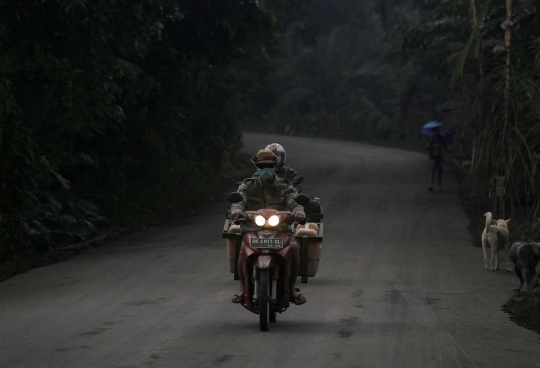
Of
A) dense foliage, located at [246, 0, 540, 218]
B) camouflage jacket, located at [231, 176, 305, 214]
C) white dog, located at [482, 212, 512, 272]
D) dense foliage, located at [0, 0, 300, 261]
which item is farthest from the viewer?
dense foliage, located at [246, 0, 540, 218]

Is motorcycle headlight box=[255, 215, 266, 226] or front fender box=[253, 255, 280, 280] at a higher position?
motorcycle headlight box=[255, 215, 266, 226]

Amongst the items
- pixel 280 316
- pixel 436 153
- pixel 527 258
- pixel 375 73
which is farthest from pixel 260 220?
pixel 375 73

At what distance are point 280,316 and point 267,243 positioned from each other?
5.01ft

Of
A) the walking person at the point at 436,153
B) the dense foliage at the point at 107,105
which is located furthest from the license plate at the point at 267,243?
the walking person at the point at 436,153

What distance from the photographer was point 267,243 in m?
9.84

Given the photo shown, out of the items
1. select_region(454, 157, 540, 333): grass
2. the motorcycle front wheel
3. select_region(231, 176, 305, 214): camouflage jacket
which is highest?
select_region(231, 176, 305, 214): camouflage jacket

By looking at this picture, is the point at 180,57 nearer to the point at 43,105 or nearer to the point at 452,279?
the point at 43,105

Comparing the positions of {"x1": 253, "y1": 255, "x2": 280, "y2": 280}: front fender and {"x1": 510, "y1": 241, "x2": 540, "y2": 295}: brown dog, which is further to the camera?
{"x1": 510, "y1": 241, "x2": 540, "y2": 295}: brown dog

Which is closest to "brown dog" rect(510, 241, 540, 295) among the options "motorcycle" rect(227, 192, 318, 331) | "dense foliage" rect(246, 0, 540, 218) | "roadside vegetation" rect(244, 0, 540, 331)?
"roadside vegetation" rect(244, 0, 540, 331)

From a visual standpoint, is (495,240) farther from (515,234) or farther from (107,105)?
(107,105)

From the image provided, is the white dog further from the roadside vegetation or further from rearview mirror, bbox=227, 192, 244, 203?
rearview mirror, bbox=227, 192, 244, 203

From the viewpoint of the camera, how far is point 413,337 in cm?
955

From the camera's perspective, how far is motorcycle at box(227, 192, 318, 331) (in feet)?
31.9

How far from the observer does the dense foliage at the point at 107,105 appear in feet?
56.0
